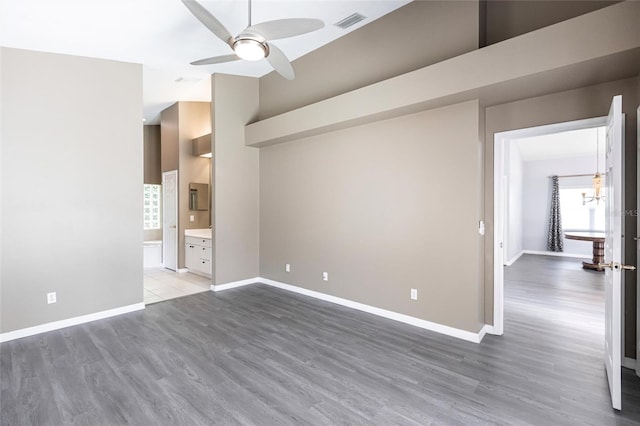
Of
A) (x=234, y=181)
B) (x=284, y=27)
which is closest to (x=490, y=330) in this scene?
(x=284, y=27)

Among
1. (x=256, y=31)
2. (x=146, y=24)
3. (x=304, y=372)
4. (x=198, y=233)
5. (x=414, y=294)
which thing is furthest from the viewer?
(x=198, y=233)

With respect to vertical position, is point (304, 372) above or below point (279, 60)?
below

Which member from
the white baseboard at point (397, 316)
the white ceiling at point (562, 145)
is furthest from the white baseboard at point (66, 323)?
the white ceiling at point (562, 145)

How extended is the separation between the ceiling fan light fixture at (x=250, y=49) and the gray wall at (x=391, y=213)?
5.80 feet

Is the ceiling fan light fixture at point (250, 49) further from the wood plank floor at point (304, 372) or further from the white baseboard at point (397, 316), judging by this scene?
the white baseboard at point (397, 316)

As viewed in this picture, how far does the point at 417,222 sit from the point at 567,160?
8.28 metres

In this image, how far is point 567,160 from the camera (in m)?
8.98

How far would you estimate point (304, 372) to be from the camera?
263cm

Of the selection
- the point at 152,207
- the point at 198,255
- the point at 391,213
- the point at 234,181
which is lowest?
the point at 198,255

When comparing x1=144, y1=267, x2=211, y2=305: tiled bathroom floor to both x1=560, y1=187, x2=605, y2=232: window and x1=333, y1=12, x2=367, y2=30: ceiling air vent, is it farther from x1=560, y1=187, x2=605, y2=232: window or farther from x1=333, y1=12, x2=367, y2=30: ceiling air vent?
x1=560, y1=187, x2=605, y2=232: window

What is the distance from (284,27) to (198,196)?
5115 mm

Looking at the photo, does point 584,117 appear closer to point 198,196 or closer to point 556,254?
point 198,196

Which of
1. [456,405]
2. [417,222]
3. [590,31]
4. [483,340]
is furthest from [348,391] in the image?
[590,31]

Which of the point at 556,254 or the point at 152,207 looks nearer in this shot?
the point at 152,207
